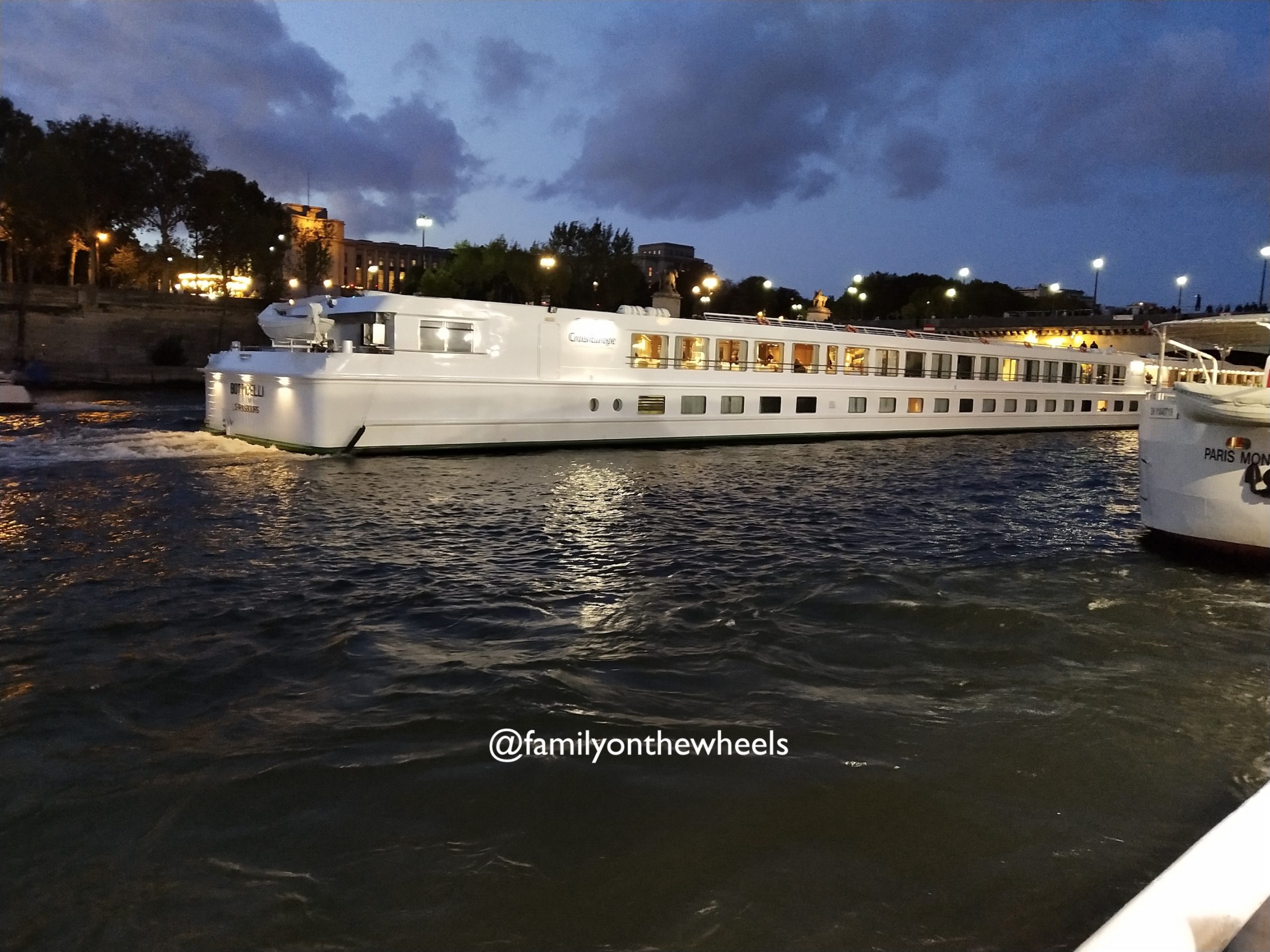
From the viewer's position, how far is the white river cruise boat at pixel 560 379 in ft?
70.6

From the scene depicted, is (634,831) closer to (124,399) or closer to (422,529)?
(422,529)

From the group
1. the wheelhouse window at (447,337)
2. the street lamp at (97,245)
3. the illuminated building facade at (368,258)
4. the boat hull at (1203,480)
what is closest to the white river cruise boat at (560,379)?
the wheelhouse window at (447,337)

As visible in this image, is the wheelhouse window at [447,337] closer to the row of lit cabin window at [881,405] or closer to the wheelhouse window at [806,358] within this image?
the row of lit cabin window at [881,405]

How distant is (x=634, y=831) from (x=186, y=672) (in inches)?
180

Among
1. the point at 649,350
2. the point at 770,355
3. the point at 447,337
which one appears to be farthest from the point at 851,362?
the point at 447,337

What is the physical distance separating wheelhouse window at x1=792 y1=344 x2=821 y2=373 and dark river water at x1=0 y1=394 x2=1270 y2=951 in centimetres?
1685

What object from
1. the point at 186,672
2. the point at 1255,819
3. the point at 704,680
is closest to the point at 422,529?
the point at 186,672

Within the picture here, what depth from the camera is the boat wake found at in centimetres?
1967

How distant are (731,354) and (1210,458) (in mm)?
18293

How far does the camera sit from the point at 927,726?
6.82 metres

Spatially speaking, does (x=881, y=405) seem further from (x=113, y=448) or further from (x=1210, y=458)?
(x=113, y=448)

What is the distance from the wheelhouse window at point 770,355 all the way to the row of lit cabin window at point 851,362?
0.07 ft

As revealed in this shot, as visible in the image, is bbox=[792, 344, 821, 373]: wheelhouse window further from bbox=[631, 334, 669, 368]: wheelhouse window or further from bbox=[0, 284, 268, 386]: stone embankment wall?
bbox=[0, 284, 268, 386]: stone embankment wall

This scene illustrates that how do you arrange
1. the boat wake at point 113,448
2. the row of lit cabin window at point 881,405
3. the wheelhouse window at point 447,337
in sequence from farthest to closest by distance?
the row of lit cabin window at point 881,405, the wheelhouse window at point 447,337, the boat wake at point 113,448
